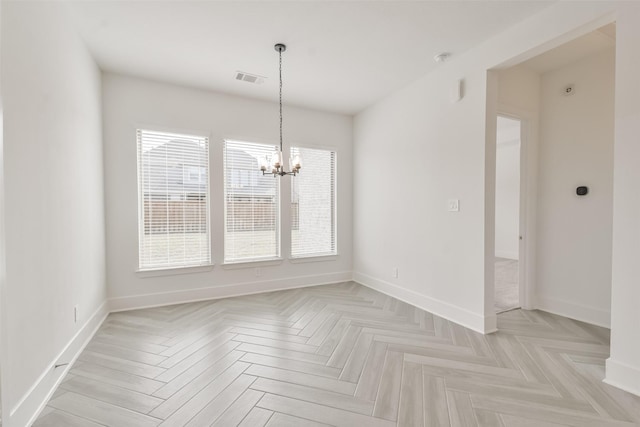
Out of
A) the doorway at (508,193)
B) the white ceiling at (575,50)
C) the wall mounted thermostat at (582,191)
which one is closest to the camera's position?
the white ceiling at (575,50)

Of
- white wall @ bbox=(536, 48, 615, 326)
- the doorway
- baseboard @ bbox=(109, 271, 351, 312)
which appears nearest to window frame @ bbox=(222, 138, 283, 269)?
baseboard @ bbox=(109, 271, 351, 312)

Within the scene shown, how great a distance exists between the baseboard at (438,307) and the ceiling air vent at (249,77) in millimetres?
3330

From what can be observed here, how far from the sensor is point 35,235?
1.93m

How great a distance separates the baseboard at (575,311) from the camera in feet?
10.4

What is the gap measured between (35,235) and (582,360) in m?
4.23

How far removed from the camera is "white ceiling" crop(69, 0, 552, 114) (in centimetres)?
246

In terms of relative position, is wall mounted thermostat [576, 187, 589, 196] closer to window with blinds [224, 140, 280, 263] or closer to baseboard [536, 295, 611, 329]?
baseboard [536, 295, 611, 329]

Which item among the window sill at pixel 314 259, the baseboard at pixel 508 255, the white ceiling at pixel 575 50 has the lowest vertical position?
the baseboard at pixel 508 255

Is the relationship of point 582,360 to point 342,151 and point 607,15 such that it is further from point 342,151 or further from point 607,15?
point 342,151

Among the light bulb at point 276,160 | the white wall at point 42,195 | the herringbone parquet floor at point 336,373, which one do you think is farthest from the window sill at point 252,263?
the light bulb at point 276,160

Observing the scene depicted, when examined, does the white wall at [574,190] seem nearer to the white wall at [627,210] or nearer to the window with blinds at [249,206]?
the white wall at [627,210]

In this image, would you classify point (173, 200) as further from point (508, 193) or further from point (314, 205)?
point (508, 193)

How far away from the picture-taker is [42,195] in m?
2.03

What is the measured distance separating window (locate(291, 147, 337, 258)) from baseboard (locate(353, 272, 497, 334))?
0.99m
